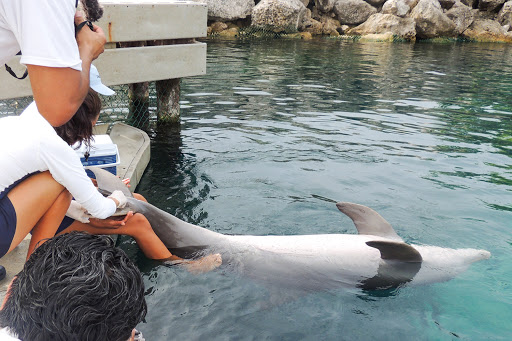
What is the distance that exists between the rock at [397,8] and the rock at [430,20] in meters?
0.49

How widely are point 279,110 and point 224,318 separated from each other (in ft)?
20.2

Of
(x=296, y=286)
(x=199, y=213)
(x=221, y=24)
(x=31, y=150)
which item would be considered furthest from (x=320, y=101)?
(x=221, y=24)

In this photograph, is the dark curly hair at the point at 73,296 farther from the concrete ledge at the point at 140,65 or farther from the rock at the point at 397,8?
the rock at the point at 397,8

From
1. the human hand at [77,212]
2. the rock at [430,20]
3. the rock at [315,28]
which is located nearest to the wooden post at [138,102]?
the human hand at [77,212]

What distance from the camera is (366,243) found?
13.2 ft

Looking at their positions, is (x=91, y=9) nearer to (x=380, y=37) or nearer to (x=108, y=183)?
(x=108, y=183)

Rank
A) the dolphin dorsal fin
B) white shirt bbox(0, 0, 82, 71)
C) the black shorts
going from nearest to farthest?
white shirt bbox(0, 0, 82, 71), the black shorts, the dolphin dorsal fin

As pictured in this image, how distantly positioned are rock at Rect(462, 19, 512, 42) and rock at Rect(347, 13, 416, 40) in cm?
422

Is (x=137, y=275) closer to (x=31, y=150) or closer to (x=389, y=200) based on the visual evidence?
(x=31, y=150)

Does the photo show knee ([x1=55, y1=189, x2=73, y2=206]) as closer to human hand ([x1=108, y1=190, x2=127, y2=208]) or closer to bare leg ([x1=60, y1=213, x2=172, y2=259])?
human hand ([x1=108, y1=190, x2=127, y2=208])

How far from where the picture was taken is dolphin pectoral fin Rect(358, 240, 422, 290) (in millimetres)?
3885

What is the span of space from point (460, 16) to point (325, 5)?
7.47 meters

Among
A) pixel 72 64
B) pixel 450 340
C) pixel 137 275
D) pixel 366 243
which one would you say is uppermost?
pixel 72 64

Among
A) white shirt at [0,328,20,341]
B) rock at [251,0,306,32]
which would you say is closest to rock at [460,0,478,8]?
rock at [251,0,306,32]
